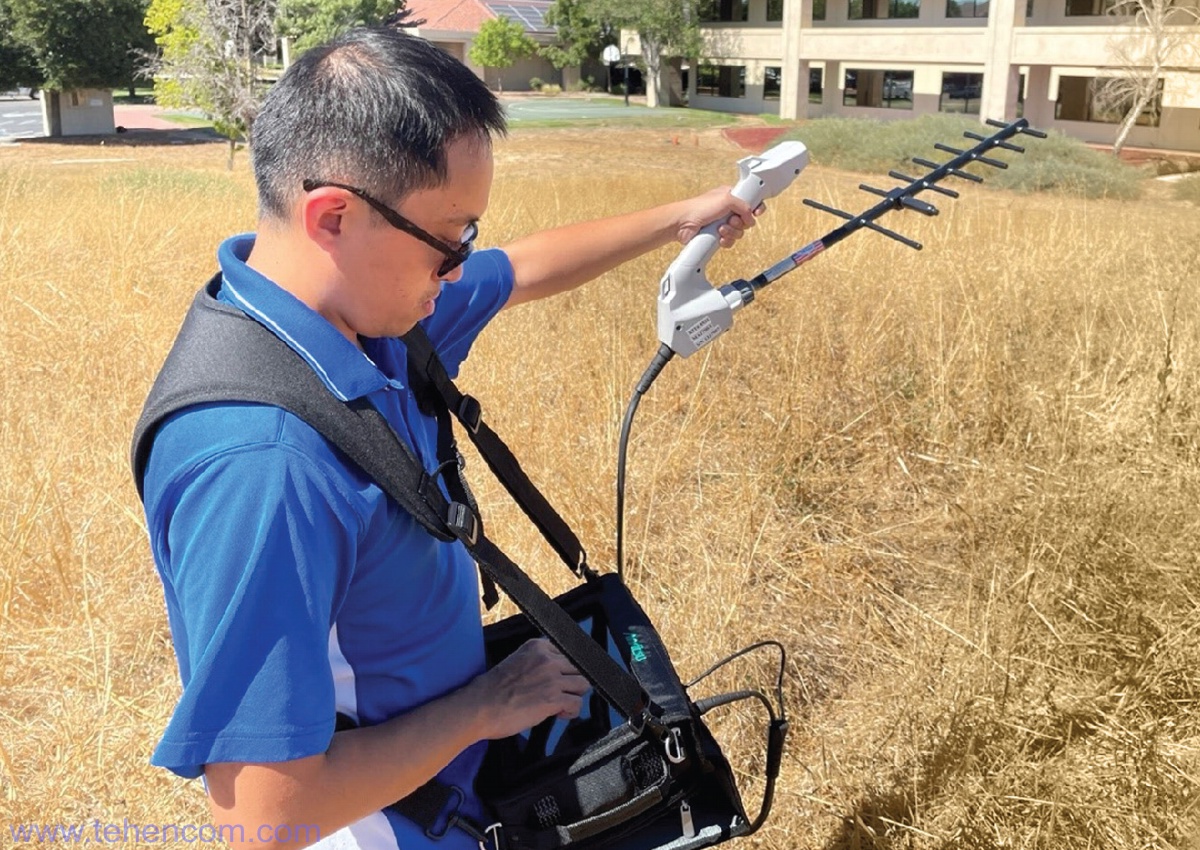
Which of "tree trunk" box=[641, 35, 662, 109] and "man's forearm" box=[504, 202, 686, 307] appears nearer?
"man's forearm" box=[504, 202, 686, 307]

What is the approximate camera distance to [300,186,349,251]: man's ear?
3.30 feet

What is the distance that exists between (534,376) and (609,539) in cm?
126

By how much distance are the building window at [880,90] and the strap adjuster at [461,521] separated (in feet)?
121

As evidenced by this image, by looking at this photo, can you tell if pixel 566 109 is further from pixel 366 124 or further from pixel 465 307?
pixel 366 124

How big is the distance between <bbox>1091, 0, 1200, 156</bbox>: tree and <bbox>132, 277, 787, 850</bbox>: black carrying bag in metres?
26.3

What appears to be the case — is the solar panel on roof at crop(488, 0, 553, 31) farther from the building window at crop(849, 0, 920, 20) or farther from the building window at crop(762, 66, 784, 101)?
the building window at crop(849, 0, 920, 20)

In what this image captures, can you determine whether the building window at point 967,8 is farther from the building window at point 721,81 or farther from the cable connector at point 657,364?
the cable connector at point 657,364

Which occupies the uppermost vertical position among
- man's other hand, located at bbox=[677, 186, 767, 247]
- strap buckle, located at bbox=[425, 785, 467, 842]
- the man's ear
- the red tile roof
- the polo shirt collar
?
the red tile roof

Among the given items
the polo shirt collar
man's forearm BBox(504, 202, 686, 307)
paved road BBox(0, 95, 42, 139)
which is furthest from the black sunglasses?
paved road BBox(0, 95, 42, 139)

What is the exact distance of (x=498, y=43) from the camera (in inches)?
1973

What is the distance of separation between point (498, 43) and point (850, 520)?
50841 millimetres

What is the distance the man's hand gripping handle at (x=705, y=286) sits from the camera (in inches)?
71.8

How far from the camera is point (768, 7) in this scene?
3981 centimetres

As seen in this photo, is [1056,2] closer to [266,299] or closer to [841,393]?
[841,393]
